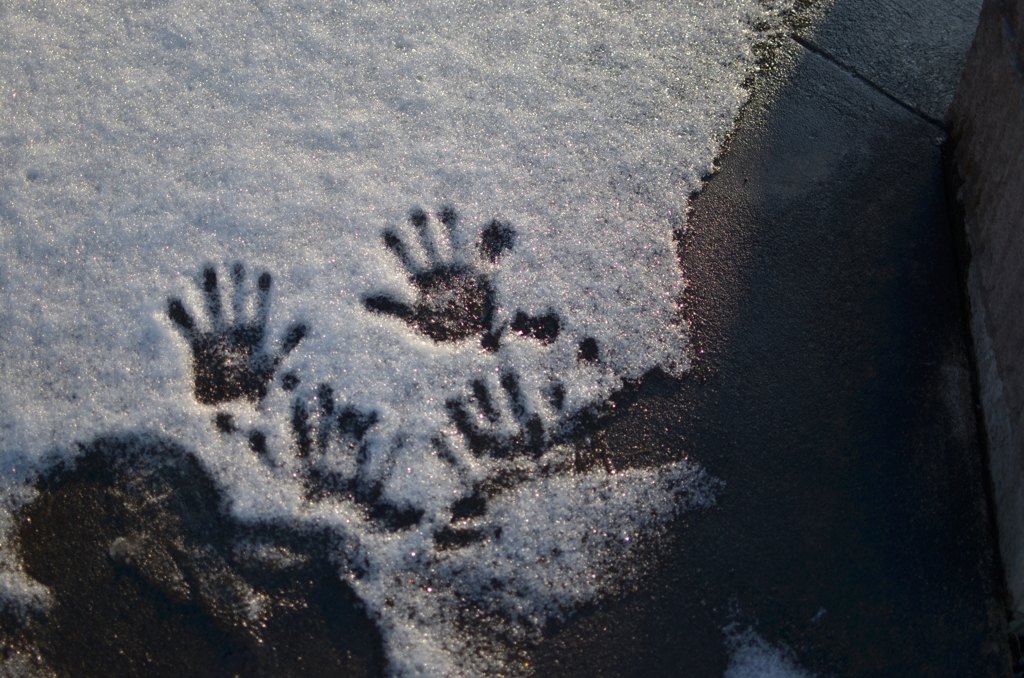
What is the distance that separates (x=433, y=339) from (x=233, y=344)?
479 mm

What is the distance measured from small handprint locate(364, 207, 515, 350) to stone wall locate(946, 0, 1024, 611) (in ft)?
3.73

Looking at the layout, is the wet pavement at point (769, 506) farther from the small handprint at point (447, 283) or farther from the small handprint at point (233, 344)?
the small handprint at point (447, 283)

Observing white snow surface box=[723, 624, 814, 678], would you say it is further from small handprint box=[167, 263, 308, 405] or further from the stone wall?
small handprint box=[167, 263, 308, 405]

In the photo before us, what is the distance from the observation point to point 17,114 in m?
2.04

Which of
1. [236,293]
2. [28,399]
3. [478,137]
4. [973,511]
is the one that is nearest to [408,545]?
[236,293]

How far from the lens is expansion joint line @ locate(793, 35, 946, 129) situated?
2.13 m

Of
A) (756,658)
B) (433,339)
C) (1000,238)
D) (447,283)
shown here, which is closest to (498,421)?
(433,339)

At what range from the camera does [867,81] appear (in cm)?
220

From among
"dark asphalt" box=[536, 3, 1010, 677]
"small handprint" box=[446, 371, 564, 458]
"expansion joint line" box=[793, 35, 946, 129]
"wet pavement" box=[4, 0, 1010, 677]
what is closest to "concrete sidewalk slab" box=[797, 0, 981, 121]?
"expansion joint line" box=[793, 35, 946, 129]

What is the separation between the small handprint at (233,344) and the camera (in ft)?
5.63

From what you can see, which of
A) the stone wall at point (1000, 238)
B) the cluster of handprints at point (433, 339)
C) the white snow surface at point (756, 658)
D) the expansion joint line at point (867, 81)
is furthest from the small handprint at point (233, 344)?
the expansion joint line at point (867, 81)

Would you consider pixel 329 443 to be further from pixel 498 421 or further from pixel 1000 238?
pixel 1000 238

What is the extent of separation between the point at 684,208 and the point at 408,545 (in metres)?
1.12

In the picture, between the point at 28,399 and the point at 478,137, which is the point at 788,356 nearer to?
the point at 478,137
